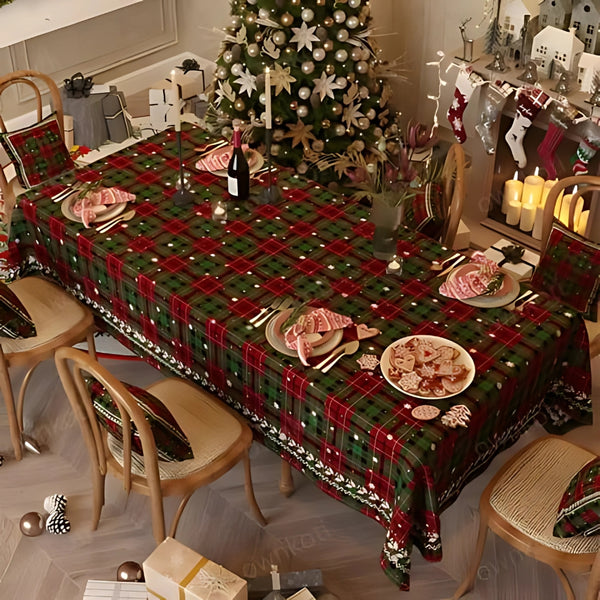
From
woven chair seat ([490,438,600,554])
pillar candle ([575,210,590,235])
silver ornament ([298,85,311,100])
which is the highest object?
silver ornament ([298,85,311,100])

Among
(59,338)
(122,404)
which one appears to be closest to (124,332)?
(59,338)

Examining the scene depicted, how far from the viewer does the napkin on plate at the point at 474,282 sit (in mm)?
2668

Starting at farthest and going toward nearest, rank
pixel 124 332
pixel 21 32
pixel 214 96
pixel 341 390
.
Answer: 1. pixel 21 32
2. pixel 214 96
3. pixel 124 332
4. pixel 341 390

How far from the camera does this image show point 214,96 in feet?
14.2

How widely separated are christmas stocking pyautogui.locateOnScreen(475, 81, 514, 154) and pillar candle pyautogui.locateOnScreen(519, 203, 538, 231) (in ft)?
1.05

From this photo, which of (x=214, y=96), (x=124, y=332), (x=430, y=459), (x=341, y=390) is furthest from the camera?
(x=214, y=96)

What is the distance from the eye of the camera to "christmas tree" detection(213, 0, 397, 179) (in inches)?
153

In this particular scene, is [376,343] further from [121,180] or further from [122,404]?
[121,180]

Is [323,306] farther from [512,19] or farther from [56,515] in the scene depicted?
[512,19]

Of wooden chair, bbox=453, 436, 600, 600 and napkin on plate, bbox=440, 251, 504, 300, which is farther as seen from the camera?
napkin on plate, bbox=440, 251, 504, 300

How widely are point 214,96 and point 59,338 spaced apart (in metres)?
1.78

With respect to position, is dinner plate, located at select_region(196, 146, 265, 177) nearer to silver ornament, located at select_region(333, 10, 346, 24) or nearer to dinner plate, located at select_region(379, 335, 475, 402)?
silver ornament, located at select_region(333, 10, 346, 24)

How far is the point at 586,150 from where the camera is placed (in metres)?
3.74

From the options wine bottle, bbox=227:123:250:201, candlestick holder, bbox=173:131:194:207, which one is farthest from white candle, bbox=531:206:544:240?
candlestick holder, bbox=173:131:194:207
